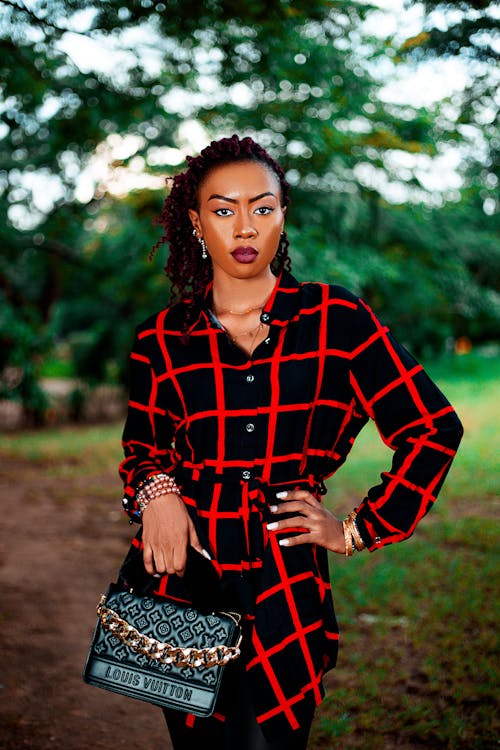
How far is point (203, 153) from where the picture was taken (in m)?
2.13

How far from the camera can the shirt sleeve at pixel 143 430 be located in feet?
6.97

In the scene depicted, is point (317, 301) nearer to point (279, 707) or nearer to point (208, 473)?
point (208, 473)

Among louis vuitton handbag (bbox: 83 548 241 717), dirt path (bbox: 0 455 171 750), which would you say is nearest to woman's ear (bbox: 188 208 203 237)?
louis vuitton handbag (bbox: 83 548 241 717)

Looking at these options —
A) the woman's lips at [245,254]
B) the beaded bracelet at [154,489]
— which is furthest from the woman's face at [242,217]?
the beaded bracelet at [154,489]

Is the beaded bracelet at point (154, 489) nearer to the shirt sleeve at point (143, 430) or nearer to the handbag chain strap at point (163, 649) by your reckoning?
the shirt sleeve at point (143, 430)

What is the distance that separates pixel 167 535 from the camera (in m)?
1.97

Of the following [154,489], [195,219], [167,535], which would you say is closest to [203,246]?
[195,219]

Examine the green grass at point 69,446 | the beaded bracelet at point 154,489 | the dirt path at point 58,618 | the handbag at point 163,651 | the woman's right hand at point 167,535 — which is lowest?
the green grass at point 69,446

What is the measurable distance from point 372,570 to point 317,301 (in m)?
4.73

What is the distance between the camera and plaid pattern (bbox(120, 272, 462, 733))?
6.31 feet

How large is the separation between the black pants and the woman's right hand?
0.34 metres

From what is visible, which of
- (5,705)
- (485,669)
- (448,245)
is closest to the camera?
(5,705)

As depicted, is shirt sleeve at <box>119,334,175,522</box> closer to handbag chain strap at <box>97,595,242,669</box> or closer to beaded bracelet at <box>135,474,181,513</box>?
Answer: beaded bracelet at <box>135,474,181,513</box>

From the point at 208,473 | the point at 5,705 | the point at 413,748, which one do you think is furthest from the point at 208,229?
the point at 5,705
